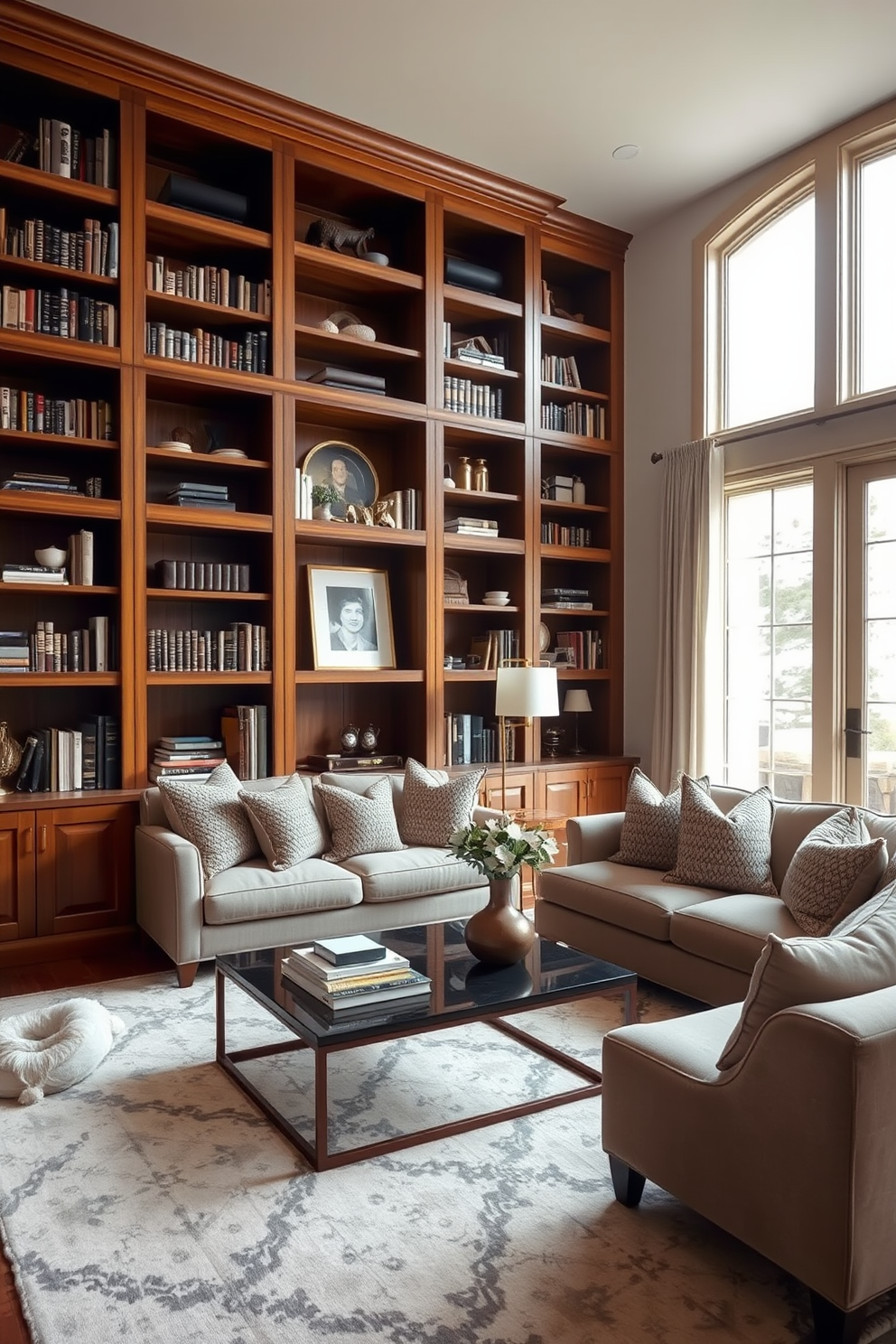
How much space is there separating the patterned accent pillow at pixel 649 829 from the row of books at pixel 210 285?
2982 millimetres

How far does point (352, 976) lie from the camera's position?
2.83m

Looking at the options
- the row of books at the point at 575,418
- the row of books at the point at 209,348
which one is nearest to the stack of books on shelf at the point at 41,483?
the row of books at the point at 209,348

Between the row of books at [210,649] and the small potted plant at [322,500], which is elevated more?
the small potted plant at [322,500]

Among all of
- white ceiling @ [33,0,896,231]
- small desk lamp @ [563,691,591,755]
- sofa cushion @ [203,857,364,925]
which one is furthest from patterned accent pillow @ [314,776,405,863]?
white ceiling @ [33,0,896,231]

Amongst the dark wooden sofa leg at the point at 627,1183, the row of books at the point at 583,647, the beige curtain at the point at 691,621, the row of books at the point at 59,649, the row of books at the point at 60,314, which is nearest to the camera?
the dark wooden sofa leg at the point at 627,1183

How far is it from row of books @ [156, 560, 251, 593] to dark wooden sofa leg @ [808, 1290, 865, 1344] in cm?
383

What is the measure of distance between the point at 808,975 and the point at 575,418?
470 cm

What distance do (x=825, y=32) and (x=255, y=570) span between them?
11.7ft

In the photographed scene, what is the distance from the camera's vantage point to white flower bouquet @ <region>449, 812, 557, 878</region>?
3184 mm

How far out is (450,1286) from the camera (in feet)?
6.93

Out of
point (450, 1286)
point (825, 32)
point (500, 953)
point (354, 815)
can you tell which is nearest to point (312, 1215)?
point (450, 1286)

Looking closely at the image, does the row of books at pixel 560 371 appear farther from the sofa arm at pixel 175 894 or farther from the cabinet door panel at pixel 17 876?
the cabinet door panel at pixel 17 876

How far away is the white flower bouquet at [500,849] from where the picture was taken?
3.18m

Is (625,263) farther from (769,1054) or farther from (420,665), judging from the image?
(769,1054)
